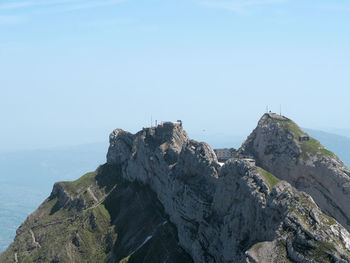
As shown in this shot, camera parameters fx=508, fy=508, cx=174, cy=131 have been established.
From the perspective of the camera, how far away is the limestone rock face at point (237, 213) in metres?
92.3

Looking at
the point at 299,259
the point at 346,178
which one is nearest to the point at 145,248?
the point at 346,178

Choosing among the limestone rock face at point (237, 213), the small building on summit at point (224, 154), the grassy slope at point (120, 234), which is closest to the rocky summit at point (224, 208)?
the limestone rock face at point (237, 213)

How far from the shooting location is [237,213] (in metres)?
113

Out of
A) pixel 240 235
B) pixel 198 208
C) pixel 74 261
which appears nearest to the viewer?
pixel 240 235

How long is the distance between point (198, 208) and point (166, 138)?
54232 millimetres

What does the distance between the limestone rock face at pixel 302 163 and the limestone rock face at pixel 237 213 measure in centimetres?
3012

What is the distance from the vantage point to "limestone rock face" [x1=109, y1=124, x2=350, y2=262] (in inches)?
3634

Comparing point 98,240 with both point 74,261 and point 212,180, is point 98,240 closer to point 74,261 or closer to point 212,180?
point 74,261

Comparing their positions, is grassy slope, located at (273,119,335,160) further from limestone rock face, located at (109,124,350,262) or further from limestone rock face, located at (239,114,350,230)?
limestone rock face, located at (109,124,350,262)

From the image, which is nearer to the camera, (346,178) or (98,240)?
(346,178)

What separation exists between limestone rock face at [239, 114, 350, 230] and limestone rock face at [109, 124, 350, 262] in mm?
30122

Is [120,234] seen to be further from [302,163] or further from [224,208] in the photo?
[224,208]

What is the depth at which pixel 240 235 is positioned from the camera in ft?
358

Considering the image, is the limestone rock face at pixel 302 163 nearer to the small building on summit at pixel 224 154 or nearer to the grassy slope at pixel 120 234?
the small building on summit at pixel 224 154
